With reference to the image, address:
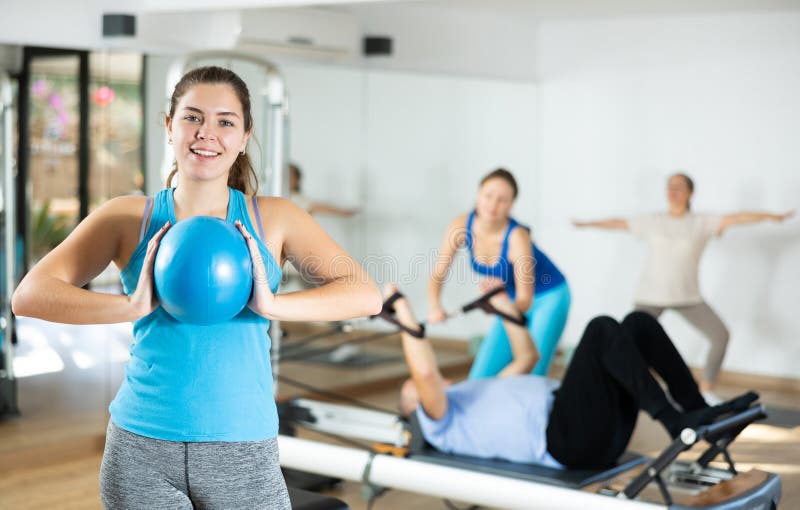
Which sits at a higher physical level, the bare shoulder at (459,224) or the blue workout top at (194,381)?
the bare shoulder at (459,224)

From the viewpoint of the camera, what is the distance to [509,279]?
4.23m

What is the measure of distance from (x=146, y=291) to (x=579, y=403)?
206 cm

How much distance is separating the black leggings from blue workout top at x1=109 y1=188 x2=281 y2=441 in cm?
186

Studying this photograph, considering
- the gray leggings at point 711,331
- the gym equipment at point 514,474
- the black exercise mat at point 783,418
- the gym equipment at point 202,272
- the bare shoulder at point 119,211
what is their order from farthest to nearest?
1. the gray leggings at point 711,331
2. the black exercise mat at point 783,418
3. the gym equipment at point 514,474
4. the bare shoulder at point 119,211
5. the gym equipment at point 202,272

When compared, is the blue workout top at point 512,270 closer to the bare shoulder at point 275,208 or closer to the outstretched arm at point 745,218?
the outstretched arm at point 745,218

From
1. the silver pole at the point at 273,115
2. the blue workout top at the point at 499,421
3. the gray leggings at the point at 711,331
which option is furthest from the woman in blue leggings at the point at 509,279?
the gray leggings at the point at 711,331

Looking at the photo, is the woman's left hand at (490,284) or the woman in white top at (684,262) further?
the woman in white top at (684,262)

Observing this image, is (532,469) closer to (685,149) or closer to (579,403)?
(579,403)

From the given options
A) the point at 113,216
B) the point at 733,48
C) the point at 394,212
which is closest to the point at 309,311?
the point at 113,216

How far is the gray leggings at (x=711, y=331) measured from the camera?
519cm

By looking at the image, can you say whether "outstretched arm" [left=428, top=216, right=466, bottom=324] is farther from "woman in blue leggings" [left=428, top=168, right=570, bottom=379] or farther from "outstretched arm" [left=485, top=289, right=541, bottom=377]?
"outstretched arm" [left=485, top=289, right=541, bottom=377]

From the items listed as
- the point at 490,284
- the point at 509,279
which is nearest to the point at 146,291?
the point at 490,284

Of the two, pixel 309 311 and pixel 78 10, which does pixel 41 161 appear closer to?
pixel 78 10

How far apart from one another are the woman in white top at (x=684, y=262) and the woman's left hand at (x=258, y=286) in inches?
170
